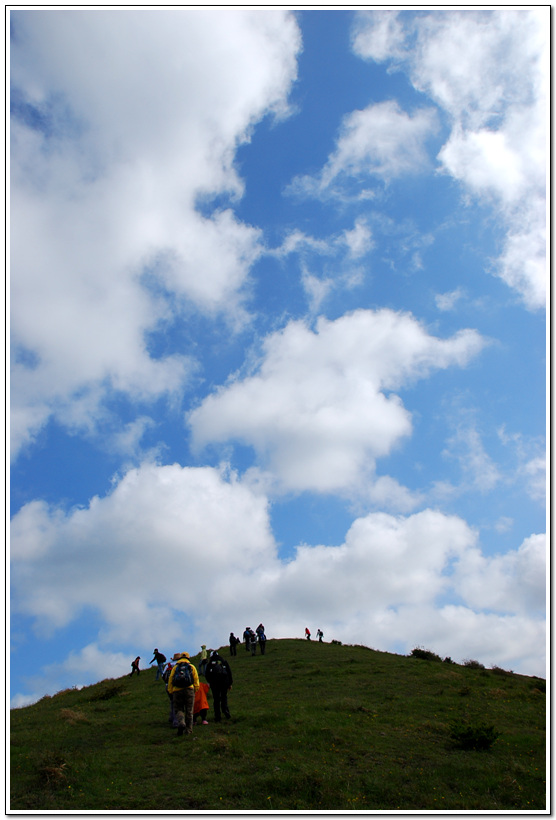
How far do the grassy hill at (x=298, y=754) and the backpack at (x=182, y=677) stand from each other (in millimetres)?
1354

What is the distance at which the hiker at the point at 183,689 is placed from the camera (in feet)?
47.2

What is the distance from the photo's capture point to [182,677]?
47.0ft

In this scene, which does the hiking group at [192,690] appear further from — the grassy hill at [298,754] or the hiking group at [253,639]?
the hiking group at [253,639]

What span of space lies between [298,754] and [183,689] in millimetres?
4005

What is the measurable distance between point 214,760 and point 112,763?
8.16 feet

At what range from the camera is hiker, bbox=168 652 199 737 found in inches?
567

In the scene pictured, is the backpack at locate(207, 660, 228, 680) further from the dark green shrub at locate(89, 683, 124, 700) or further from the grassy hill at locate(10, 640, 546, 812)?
the dark green shrub at locate(89, 683, 124, 700)

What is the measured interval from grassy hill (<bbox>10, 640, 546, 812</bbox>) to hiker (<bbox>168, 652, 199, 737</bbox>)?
49cm

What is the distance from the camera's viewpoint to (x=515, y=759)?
13430mm

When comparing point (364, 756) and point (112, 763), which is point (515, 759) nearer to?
point (364, 756)

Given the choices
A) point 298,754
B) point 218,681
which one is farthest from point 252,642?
point 298,754

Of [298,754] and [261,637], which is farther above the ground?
[298,754]

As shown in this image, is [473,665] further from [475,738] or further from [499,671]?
[475,738]
